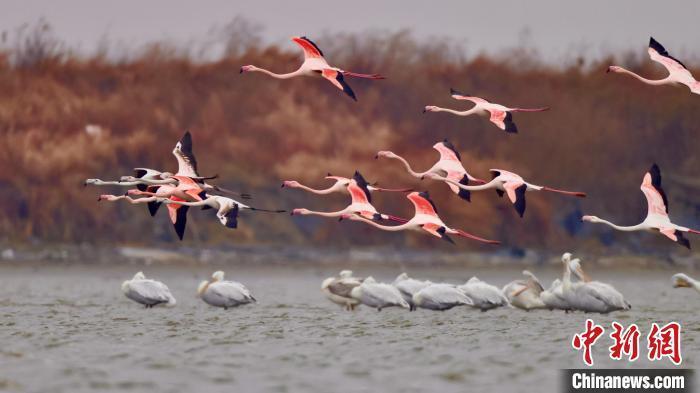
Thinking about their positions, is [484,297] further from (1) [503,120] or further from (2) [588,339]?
(1) [503,120]

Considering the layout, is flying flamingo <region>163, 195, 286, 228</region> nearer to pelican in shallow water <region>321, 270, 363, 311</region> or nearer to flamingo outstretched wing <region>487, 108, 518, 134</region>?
flamingo outstretched wing <region>487, 108, 518, 134</region>

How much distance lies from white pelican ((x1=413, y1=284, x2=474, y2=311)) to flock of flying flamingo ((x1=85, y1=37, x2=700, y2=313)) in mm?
26

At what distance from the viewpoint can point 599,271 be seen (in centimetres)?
8888

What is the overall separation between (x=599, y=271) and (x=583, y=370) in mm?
56924

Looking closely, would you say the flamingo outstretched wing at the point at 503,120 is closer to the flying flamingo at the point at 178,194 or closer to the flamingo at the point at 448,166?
the flamingo at the point at 448,166

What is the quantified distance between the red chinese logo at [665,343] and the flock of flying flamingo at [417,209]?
227cm

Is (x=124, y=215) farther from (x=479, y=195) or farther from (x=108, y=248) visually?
(x=479, y=195)

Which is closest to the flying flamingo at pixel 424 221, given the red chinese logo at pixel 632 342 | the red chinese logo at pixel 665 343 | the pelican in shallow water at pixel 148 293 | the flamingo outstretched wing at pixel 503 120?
the flamingo outstretched wing at pixel 503 120

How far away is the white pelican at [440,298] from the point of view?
151 feet

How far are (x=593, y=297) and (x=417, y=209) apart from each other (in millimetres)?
8185

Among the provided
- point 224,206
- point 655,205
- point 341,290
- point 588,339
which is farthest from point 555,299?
point 224,206

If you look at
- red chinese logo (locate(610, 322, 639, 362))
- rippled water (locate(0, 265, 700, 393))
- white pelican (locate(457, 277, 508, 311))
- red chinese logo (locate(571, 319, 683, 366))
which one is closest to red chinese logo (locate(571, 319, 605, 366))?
red chinese logo (locate(571, 319, 683, 366))

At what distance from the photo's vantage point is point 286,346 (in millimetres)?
37031

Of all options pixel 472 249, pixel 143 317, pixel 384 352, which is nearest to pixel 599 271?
pixel 472 249
